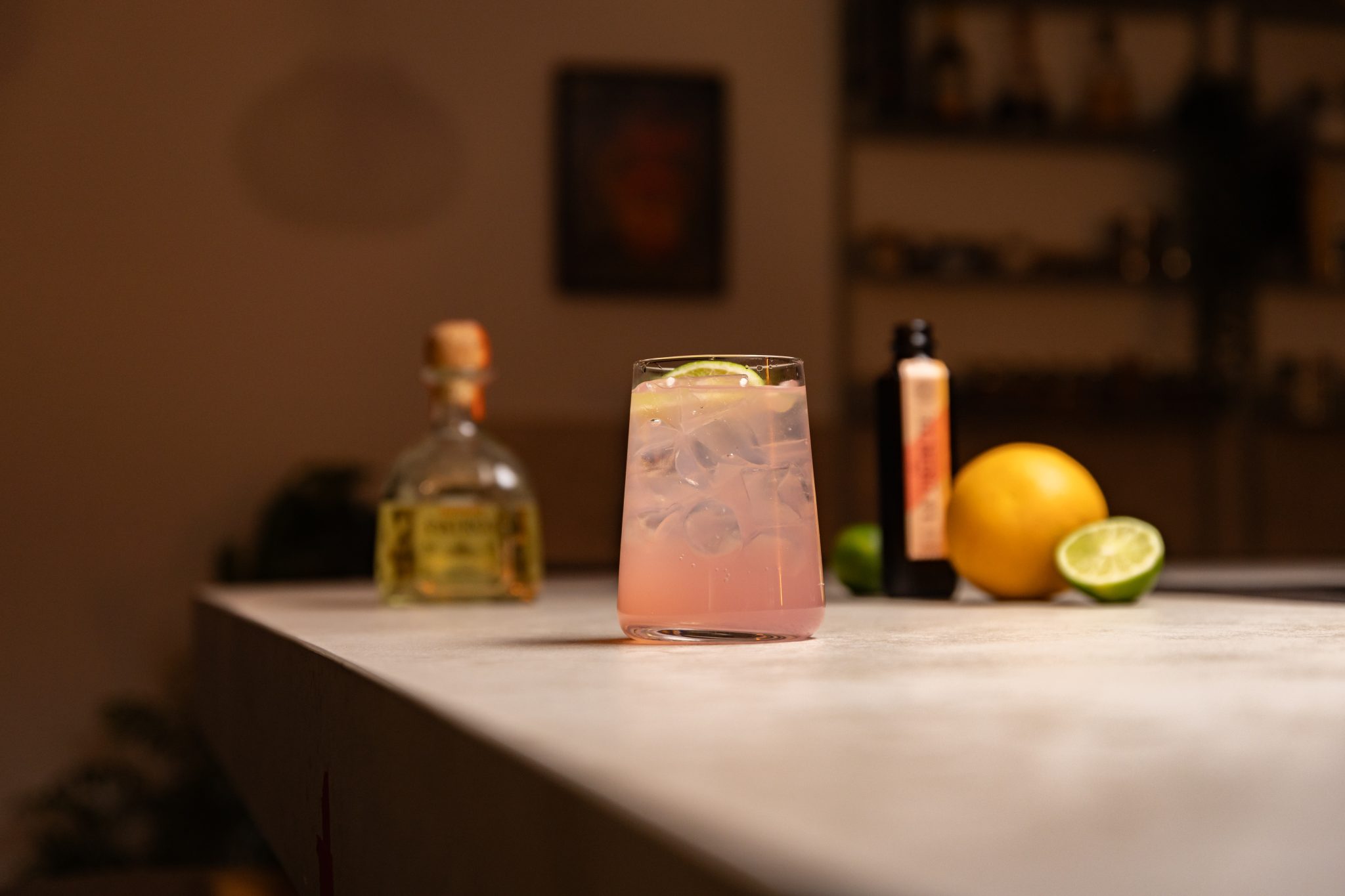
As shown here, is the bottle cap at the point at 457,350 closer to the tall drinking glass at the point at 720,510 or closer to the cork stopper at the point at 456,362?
the cork stopper at the point at 456,362

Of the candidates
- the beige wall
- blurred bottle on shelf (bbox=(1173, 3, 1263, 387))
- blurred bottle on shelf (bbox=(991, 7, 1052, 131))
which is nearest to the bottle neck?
the beige wall

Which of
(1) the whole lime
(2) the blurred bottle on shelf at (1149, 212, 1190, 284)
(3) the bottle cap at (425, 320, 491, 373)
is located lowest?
(1) the whole lime

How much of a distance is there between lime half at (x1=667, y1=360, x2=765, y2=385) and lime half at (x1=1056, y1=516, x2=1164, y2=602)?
44 centimetres

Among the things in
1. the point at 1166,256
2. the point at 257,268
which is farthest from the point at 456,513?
the point at 1166,256

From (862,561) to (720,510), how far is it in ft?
1.89

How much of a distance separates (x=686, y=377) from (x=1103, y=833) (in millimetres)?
477

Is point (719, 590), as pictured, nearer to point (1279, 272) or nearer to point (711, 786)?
point (711, 786)

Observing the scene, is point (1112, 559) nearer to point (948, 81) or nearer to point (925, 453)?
point (925, 453)

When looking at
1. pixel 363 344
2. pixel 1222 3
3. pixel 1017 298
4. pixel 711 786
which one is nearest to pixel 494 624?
pixel 711 786

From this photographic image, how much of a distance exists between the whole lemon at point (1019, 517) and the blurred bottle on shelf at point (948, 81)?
297cm

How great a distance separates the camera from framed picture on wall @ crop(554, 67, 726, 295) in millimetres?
3725

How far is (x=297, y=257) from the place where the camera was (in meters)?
3.58

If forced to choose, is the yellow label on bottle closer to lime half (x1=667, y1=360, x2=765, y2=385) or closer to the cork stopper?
the cork stopper

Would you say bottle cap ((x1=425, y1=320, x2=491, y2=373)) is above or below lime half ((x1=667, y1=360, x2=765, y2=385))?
above
